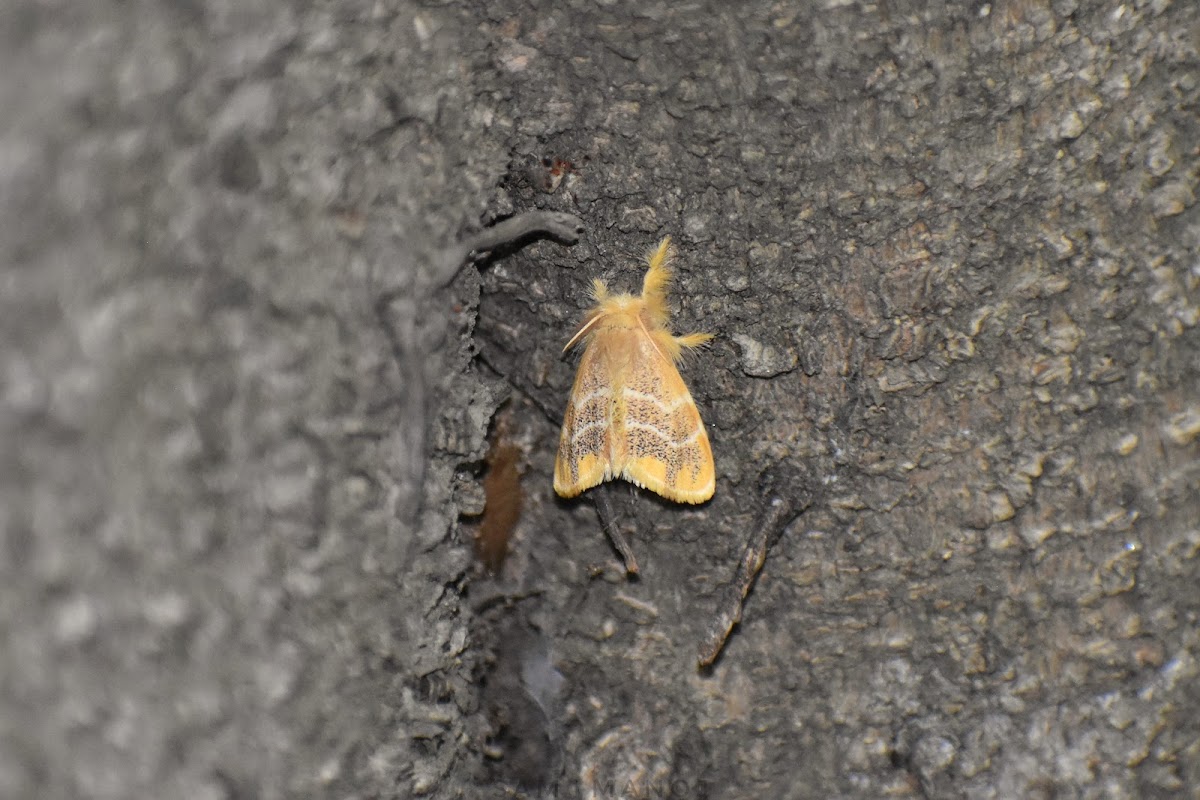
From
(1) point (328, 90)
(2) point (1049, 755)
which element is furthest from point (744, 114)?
(2) point (1049, 755)

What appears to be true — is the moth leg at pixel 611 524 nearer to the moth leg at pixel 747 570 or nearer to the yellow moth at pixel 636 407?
the yellow moth at pixel 636 407

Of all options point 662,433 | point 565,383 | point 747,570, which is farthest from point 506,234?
point 747,570

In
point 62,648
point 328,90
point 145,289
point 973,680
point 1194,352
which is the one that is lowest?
point 62,648

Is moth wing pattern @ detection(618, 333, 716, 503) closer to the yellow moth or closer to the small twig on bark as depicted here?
the yellow moth

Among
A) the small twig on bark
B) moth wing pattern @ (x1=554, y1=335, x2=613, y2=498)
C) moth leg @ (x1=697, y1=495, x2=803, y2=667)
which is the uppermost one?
the small twig on bark

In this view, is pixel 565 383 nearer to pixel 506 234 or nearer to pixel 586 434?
pixel 586 434

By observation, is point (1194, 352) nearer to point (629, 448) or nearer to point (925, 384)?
point (925, 384)

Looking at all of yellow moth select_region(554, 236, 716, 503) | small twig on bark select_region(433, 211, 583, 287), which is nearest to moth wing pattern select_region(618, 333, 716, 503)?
yellow moth select_region(554, 236, 716, 503)
